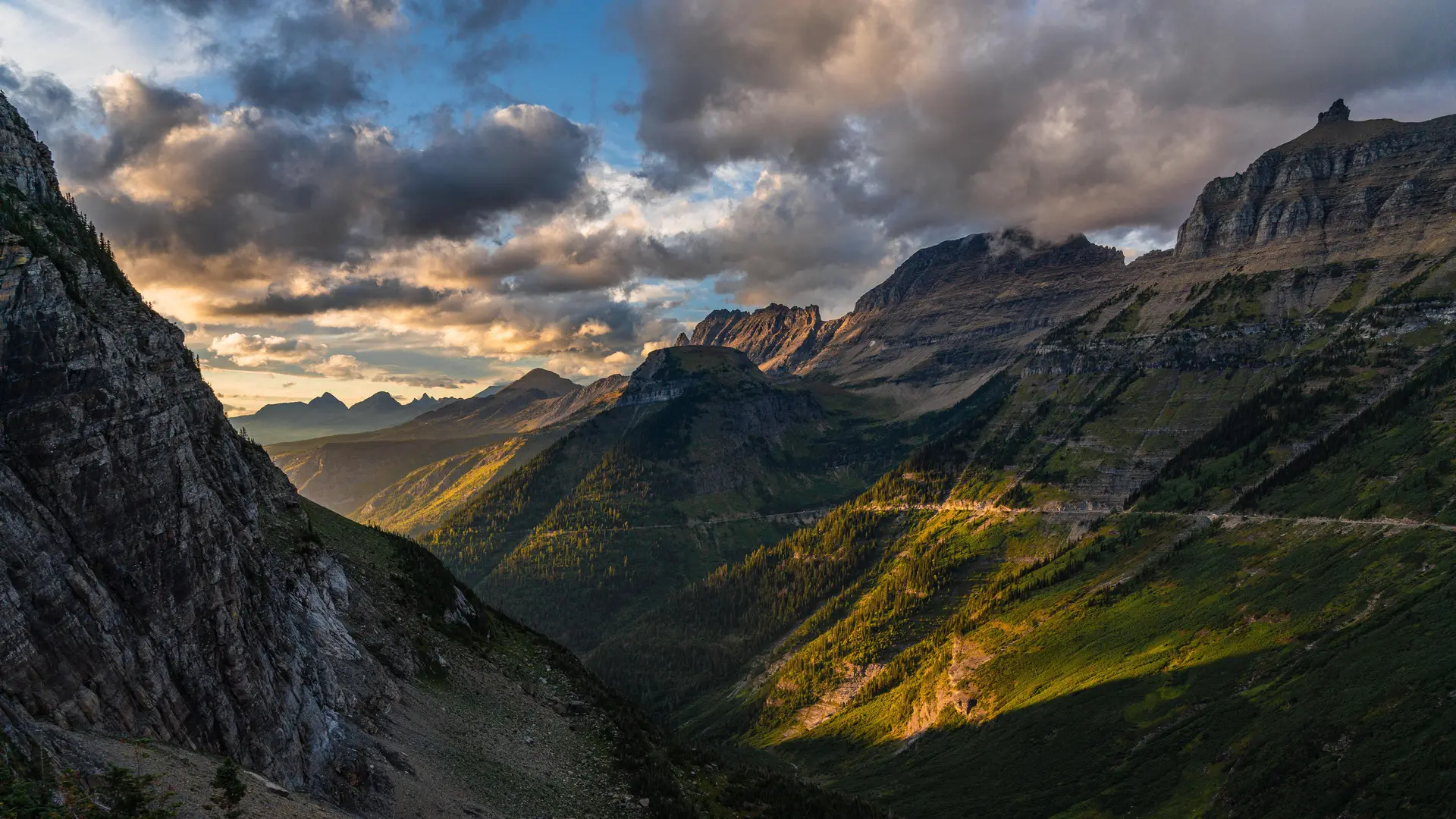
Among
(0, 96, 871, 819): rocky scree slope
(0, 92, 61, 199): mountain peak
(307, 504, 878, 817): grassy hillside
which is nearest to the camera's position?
(0, 96, 871, 819): rocky scree slope

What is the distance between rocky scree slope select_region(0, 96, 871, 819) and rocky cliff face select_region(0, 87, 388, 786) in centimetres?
11

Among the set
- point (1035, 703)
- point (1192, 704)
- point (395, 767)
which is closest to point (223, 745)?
point (395, 767)

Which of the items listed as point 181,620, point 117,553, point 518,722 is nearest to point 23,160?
point 117,553

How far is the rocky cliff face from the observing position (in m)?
33.2

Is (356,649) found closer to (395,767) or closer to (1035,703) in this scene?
(395,767)

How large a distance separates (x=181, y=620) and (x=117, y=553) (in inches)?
197

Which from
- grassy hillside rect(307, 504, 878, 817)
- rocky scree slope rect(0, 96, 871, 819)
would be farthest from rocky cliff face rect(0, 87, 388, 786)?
grassy hillside rect(307, 504, 878, 817)

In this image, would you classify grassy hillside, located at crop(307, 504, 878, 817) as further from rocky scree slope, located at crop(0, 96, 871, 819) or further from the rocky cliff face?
the rocky cliff face

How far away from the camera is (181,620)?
3981cm

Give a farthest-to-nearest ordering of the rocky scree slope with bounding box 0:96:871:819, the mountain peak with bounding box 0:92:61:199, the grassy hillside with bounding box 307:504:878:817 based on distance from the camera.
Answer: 1. the grassy hillside with bounding box 307:504:878:817
2. the mountain peak with bounding box 0:92:61:199
3. the rocky scree slope with bounding box 0:96:871:819

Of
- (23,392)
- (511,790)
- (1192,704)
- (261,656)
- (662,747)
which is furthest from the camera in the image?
(1192,704)

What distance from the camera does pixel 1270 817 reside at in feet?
320

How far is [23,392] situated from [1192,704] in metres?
174

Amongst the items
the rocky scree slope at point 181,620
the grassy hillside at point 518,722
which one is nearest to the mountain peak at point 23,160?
the rocky scree slope at point 181,620
